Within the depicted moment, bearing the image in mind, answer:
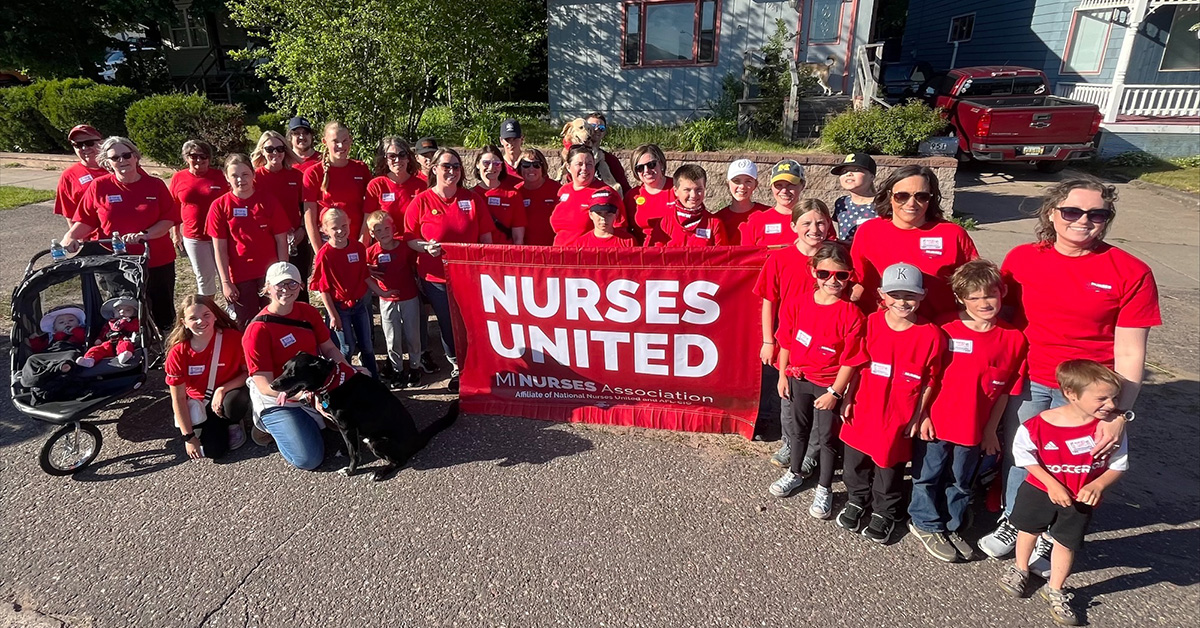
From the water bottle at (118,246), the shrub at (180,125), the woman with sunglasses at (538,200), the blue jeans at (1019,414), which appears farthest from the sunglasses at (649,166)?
the shrub at (180,125)

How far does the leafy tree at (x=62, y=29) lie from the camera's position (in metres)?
17.2

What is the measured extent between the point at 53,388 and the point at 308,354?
5.69ft

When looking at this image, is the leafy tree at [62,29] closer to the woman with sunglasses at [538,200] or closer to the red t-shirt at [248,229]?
the red t-shirt at [248,229]

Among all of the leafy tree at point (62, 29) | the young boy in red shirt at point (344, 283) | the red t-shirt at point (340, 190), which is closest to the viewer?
the young boy in red shirt at point (344, 283)

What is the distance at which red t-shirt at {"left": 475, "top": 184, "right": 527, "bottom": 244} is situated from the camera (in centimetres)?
533

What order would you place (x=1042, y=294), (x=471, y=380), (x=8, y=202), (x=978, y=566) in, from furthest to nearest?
1. (x=8, y=202)
2. (x=471, y=380)
3. (x=978, y=566)
4. (x=1042, y=294)

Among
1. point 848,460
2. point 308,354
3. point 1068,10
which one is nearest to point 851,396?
point 848,460

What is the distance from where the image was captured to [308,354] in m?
3.92

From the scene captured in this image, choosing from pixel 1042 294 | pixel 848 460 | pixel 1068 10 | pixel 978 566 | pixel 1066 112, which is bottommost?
pixel 978 566

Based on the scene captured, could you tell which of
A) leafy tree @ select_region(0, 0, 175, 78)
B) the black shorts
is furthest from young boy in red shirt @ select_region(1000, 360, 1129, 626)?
leafy tree @ select_region(0, 0, 175, 78)

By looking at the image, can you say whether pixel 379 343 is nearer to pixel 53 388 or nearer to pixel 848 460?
pixel 53 388

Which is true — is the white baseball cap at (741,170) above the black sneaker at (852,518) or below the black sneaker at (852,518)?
above

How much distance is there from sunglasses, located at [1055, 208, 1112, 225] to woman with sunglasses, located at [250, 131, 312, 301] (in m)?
5.37

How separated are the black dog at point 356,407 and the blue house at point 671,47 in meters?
12.1
